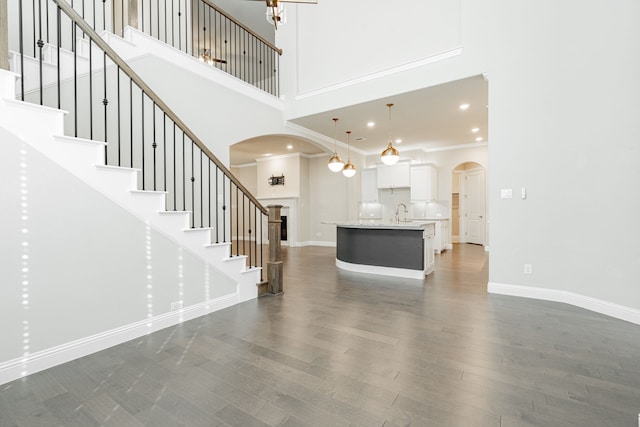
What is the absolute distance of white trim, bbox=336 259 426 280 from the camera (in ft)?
15.9

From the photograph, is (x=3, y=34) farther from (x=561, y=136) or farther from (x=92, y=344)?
(x=561, y=136)

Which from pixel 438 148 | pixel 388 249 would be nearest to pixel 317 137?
pixel 388 249

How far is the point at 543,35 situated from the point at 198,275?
16.4ft

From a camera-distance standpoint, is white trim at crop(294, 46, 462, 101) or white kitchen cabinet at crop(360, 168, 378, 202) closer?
white trim at crop(294, 46, 462, 101)

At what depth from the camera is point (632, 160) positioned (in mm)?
3037

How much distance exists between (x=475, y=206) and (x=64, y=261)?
33.7 feet

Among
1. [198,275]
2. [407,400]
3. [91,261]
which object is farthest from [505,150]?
[91,261]

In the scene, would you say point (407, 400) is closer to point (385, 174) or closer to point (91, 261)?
point (91, 261)

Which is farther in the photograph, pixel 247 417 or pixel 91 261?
pixel 91 261

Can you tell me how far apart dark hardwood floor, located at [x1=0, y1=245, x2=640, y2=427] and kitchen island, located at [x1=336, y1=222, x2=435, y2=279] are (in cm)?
162

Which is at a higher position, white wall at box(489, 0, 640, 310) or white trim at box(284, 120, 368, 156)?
white trim at box(284, 120, 368, 156)

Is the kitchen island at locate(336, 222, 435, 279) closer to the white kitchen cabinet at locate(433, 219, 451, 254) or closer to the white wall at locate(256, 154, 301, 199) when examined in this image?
the white kitchen cabinet at locate(433, 219, 451, 254)

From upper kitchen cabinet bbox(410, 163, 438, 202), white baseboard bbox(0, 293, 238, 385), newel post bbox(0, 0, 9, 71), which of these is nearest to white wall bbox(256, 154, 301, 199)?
upper kitchen cabinet bbox(410, 163, 438, 202)

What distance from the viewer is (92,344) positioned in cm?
230
